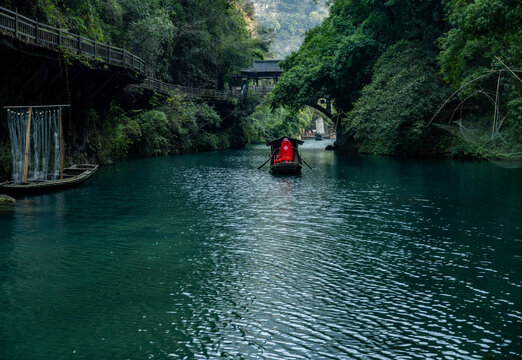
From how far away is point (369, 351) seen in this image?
24.3 feet

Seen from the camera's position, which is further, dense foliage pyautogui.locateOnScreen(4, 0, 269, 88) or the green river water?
dense foliage pyautogui.locateOnScreen(4, 0, 269, 88)

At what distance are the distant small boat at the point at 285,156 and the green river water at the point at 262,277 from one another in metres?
9.65

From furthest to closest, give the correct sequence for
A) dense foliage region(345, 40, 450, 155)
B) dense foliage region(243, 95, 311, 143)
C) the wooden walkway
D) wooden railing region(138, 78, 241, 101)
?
1. dense foliage region(243, 95, 311, 143)
2. wooden railing region(138, 78, 241, 101)
3. dense foliage region(345, 40, 450, 155)
4. the wooden walkway

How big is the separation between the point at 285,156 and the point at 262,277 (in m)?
22.9

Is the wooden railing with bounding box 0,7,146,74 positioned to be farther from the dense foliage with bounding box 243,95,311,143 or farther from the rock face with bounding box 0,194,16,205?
the dense foliage with bounding box 243,95,311,143

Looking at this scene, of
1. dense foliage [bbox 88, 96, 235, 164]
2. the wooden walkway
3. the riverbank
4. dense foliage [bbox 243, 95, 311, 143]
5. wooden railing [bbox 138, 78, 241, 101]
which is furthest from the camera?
dense foliage [bbox 243, 95, 311, 143]

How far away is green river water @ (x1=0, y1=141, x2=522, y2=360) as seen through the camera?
25.2ft

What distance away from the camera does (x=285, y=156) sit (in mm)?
33312

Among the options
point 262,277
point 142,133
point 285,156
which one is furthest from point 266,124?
point 262,277

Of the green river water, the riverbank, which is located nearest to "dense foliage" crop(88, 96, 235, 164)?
the riverbank

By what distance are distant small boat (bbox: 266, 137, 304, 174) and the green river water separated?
31.7 feet

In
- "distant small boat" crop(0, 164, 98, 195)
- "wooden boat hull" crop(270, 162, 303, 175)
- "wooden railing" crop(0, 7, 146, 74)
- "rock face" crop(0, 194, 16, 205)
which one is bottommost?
"rock face" crop(0, 194, 16, 205)

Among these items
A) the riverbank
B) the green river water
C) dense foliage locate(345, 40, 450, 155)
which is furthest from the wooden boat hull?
the riverbank

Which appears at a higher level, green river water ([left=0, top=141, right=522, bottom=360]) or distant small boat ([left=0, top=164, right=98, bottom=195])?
distant small boat ([left=0, top=164, right=98, bottom=195])
